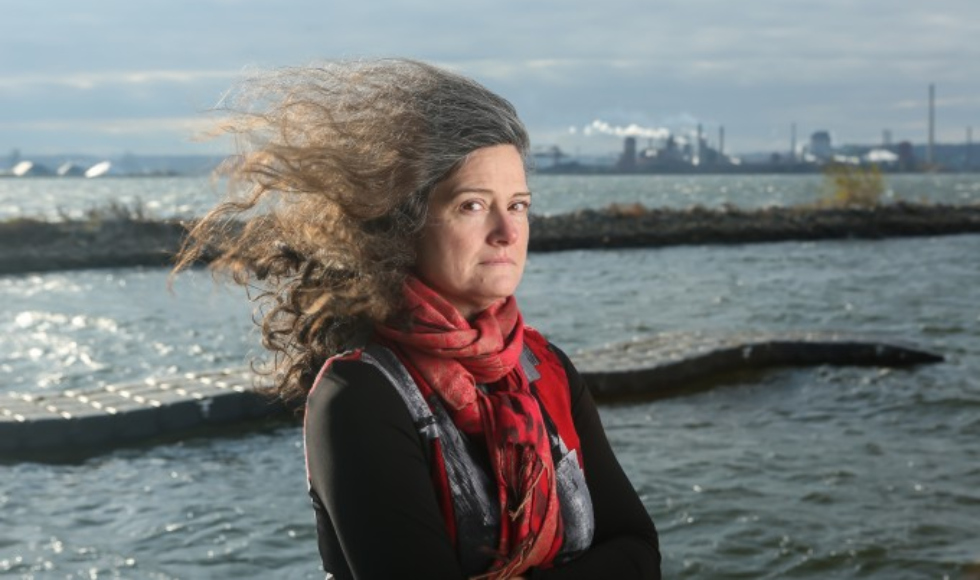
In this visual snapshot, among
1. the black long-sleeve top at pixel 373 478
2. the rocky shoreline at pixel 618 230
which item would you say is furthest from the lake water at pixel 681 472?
the rocky shoreline at pixel 618 230

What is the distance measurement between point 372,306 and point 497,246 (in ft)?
0.71

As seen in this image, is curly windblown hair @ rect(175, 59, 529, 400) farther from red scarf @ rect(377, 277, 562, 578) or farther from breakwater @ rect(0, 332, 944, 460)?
breakwater @ rect(0, 332, 944, 460)

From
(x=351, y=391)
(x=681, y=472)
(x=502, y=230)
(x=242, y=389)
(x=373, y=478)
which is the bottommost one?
(x=681, y=472)

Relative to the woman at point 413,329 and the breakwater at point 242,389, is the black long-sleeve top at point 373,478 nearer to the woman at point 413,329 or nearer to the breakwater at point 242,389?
the woman at point 413,329

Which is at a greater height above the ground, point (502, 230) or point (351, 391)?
point (502, 230)

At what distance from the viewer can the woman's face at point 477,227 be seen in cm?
218

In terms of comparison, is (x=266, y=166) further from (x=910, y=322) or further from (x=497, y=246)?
(x=910, y=322)

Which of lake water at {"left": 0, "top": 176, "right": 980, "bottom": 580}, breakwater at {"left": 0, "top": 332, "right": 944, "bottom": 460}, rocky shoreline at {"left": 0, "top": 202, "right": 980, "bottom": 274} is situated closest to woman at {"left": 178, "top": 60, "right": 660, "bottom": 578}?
lake water at {"left": 0, "top": 176, "right": 980, "bottom": 580}

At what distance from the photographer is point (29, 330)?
16312 millimetres

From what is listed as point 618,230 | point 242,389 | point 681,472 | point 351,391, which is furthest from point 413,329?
point 618,230

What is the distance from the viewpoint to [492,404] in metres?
2.17

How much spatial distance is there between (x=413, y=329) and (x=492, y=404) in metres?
0.17

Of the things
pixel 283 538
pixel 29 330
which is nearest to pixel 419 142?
pixel 283 538

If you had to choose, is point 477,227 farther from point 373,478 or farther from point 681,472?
point 681,472
